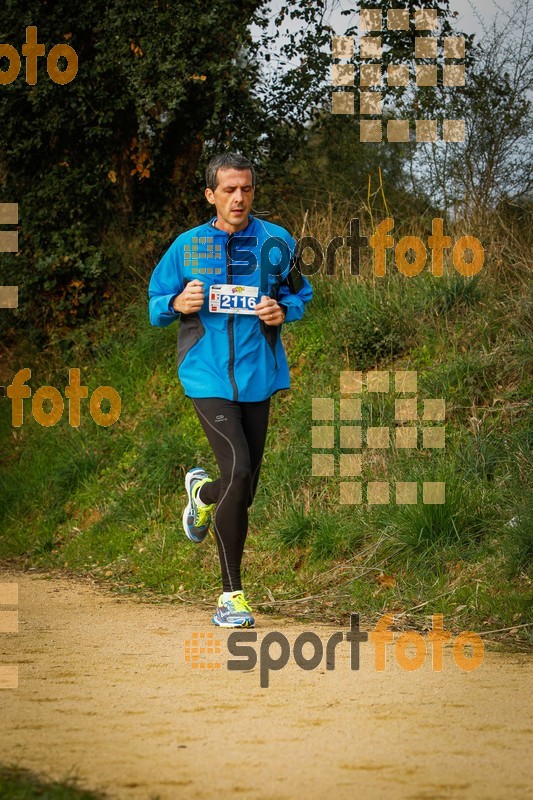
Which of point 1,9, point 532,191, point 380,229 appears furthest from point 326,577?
point 1,9

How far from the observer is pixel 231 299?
615cm

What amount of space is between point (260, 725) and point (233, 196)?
3.25 metres

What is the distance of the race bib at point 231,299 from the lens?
615 cm

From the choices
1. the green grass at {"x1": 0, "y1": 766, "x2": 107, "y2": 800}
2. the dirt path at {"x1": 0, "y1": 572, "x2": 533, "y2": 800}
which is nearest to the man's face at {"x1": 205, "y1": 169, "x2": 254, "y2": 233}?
the dirt path at {"x1": 0, "y1": 572, "x2": 533, "y2": 800}

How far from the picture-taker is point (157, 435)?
1047 cm

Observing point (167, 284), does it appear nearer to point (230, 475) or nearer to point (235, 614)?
point (230, 475)

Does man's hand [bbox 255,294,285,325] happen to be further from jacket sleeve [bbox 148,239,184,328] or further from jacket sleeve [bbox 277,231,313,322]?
jacket sleeve [bbox 148,239,184,328]

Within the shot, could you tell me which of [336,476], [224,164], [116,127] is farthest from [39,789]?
[116,127]

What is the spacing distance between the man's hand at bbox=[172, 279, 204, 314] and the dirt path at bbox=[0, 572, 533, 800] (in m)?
1.84

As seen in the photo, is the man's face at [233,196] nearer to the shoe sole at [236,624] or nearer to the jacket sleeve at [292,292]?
the jacket sleeve at [292,292]

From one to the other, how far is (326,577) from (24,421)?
6.19 meters

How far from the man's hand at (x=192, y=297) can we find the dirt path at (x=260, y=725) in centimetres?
184

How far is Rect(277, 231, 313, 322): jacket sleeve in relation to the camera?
250 inches

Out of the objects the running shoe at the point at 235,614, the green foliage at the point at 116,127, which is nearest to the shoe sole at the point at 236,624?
the running shoe at the point at 235,614
